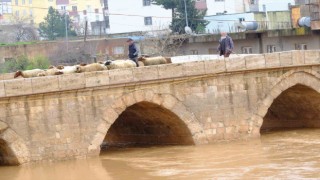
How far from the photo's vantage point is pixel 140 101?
777 inches

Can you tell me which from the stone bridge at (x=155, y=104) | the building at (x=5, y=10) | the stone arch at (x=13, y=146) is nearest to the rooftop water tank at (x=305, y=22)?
the stone bridge at (x=155, y=104)

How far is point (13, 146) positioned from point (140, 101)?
3.30 metres

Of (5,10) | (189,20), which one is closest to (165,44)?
(189,20)

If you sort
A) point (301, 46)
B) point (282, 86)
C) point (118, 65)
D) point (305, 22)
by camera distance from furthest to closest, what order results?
1. point (301, 46)
2. point (305, 22)
3. point (282, 86)
4. point (118, 65)

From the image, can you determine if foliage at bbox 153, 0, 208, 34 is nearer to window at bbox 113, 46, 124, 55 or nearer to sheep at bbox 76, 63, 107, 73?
window at bbox 113, 46, 124, 55

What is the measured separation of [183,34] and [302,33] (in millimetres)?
7449

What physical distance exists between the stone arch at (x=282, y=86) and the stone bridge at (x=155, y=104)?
3cm

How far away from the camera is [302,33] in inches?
1351

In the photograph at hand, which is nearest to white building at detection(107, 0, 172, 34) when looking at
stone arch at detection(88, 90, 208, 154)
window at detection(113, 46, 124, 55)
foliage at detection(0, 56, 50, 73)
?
window at detection(113, 46, 124, 55)

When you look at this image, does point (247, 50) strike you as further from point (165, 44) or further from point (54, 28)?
point (54, 28)

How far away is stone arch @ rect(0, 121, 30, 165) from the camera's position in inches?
714

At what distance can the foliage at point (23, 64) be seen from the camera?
35031 mm

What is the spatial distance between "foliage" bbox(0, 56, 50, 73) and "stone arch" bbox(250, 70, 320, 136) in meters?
15.6

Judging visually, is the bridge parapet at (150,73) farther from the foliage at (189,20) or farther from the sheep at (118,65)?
the foliage at (189,20)
